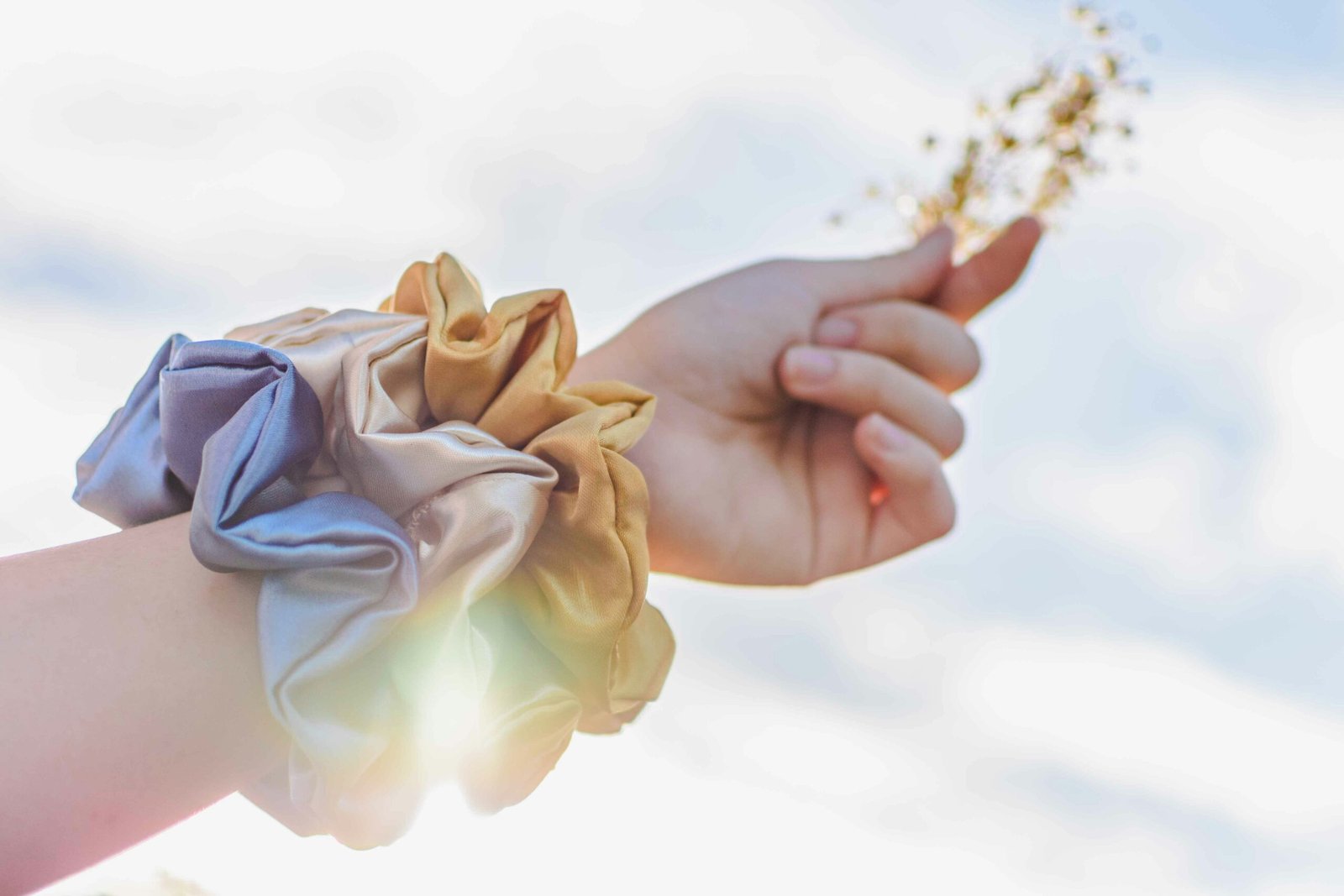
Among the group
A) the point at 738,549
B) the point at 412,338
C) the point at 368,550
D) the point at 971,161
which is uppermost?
the point at 971,161

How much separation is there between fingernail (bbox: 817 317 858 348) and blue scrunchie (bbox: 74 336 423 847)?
3.68 ft

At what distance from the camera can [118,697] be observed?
0.91 metres

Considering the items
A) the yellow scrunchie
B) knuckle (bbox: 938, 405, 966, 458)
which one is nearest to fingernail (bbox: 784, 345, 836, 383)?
knuckle (bbox: 938, 405, 966, 458)

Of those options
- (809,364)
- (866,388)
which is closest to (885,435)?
(866,388)

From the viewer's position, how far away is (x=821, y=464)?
199 cm

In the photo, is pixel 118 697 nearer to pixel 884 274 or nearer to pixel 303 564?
pixel 303 564

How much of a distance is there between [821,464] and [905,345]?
0.93ft

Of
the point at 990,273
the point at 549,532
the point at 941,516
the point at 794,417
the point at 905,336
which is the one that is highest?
the point at 990,273

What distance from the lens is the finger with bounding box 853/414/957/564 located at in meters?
1.87

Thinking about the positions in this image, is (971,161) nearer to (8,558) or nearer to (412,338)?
(412,338)

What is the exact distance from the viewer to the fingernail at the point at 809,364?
184 centimetres

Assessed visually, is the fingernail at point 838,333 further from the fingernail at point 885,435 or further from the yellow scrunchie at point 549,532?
the yellow scrunchie at point 549,532

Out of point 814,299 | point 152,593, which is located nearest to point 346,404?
point 152,593

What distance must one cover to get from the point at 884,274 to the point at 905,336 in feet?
0.52
